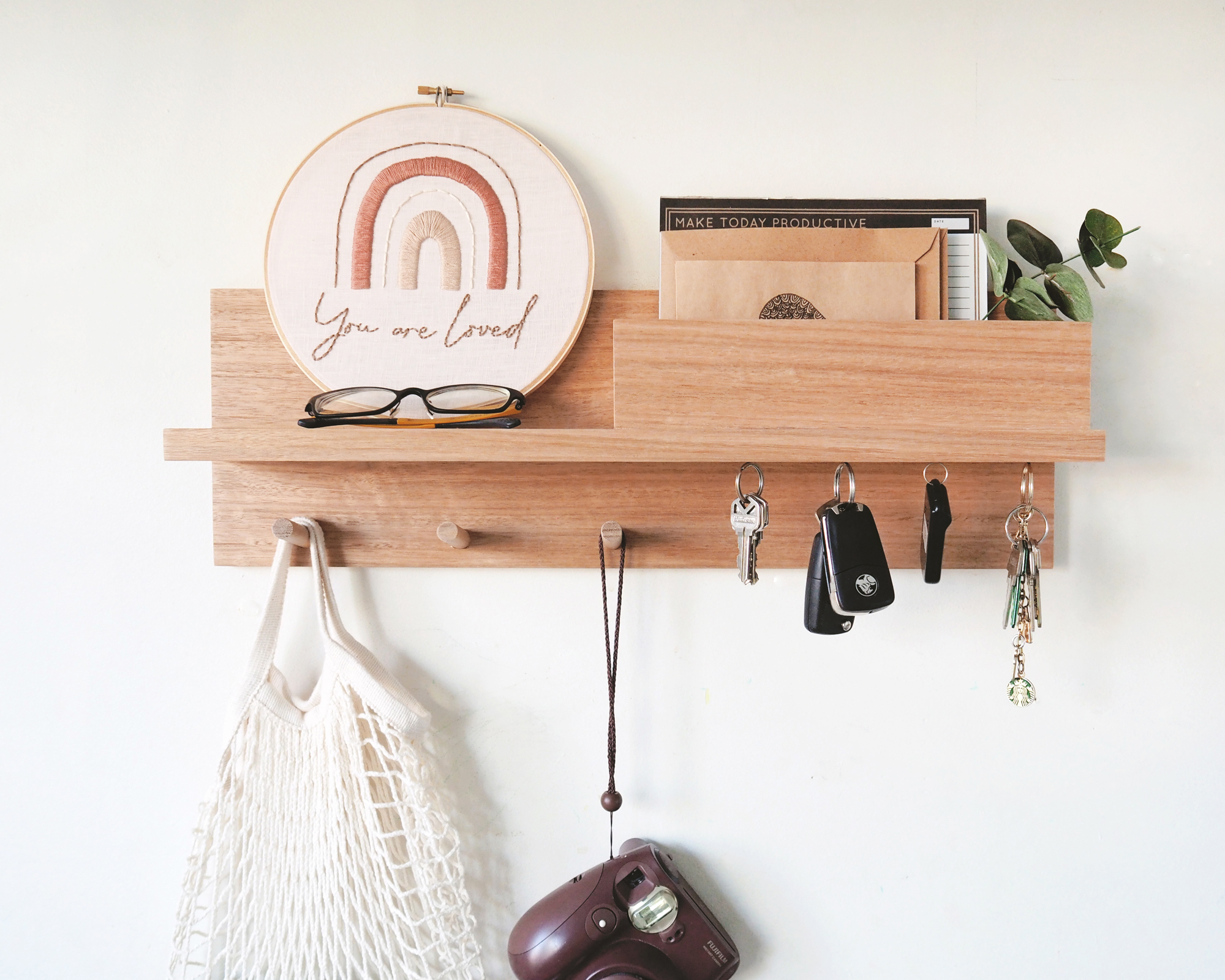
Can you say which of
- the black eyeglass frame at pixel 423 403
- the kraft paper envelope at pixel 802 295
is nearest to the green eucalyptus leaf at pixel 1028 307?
the kraft paper envelope at pixel 802 295

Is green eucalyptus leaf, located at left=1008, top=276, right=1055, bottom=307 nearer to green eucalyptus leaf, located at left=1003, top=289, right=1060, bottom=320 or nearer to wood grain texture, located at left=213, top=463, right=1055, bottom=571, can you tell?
green eucalyptus leaf, located at left=1003, top=289, right=1060, bottom=320

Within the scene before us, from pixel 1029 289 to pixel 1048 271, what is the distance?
0.04m

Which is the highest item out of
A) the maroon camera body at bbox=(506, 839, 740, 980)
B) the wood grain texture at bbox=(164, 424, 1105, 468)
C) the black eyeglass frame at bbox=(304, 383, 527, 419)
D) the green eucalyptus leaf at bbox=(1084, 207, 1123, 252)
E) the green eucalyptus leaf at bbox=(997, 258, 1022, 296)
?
the green eucalyptus leaf at bbox=(1084, 207, 1123, 252)

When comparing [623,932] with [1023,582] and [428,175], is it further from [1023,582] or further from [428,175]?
[428,175]

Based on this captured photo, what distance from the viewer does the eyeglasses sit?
2.07 ft

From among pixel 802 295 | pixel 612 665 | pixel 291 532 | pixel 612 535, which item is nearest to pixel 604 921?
pixel 612 665

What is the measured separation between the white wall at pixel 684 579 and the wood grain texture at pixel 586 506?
4cm

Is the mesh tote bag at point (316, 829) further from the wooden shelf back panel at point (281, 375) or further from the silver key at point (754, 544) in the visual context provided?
the silver key at point (754, 544)

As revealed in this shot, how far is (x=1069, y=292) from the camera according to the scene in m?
0.68

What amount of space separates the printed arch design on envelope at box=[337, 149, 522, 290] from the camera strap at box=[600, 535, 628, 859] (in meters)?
0.29

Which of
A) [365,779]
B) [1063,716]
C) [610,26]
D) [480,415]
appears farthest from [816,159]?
[365,779]

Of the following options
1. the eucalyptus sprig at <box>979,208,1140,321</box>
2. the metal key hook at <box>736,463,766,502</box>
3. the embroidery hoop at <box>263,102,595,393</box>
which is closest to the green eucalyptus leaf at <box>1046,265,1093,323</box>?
the eucalyptus sprig at <box>979,208,1140,321</box>

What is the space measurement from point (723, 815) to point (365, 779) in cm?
36

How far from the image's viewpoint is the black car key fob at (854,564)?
62 cm
